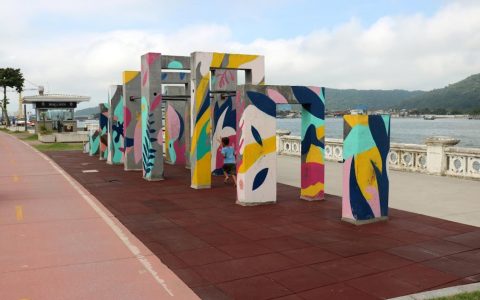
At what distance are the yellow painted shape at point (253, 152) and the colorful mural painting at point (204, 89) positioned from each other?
3.24 meters

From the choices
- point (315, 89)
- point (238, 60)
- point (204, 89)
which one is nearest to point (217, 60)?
point (238, 60)

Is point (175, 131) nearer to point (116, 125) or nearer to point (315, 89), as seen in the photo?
point (116, 125)

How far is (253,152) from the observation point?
1191cm

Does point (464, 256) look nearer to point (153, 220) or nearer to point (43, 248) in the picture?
point (153, 220)

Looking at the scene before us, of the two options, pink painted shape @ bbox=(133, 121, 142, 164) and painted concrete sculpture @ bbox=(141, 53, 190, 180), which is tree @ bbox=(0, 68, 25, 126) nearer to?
pink painted shape @ bbox=(133, 121, 142, 164)

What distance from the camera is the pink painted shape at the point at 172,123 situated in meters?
21.7

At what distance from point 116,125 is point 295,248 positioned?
1635cm

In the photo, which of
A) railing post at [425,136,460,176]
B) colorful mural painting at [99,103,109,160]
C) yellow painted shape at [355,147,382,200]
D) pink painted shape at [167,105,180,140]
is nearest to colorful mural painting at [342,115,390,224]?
yellow painted shape at [355,147,382,200]

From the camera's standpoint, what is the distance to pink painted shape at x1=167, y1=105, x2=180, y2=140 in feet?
71.2

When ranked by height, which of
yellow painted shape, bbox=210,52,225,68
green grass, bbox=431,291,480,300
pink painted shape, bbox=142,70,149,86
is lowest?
green grass, bbox=431,291,480,300

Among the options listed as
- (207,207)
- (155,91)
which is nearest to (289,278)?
(207,207)

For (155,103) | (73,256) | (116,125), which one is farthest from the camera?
(116,125)

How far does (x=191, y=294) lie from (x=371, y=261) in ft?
9.76

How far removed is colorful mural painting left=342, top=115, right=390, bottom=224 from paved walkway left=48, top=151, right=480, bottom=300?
337mm
